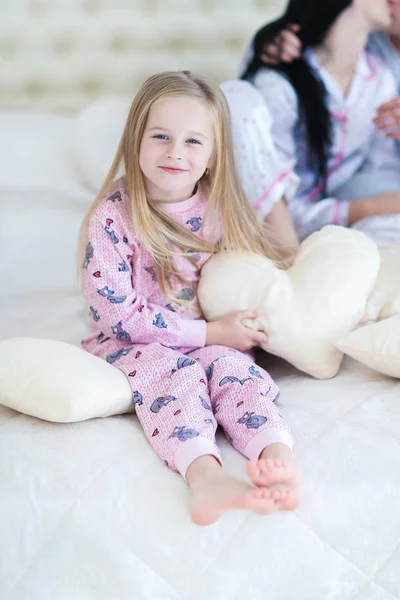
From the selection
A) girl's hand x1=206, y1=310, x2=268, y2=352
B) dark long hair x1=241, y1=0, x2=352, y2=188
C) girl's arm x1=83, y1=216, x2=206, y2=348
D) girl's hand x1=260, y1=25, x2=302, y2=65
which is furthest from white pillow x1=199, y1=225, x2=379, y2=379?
girl's hand x1=260, y1=25, x2=302, y2=65

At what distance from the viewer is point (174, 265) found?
52.7 inches

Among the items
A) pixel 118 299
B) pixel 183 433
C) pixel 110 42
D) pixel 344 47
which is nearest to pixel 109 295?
pixel 118 299

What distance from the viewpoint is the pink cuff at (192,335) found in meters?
1.31

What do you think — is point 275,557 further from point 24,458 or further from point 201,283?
point 201,283

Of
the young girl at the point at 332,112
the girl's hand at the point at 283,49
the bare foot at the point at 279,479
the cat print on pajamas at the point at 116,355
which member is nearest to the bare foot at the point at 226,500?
the bare foot at the point at 279,479

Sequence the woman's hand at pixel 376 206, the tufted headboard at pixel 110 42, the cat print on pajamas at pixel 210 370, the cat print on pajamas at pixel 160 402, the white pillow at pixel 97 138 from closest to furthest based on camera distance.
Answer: the cat print on pajamas at pixel 160 402 → the cat print on pajamas at pixel 210 370 → the woman's hand at pixel 376 206 → the white pillow at pixel 97 138 → the tufted headboard at pixel 110 42

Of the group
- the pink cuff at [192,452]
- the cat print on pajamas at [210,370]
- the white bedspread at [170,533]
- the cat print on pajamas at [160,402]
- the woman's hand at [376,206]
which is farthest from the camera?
the woman's hand at [376,206]

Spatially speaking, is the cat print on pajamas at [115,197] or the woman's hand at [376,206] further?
the woman's hand at [376,206]

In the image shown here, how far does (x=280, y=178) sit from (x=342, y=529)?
0.90 m

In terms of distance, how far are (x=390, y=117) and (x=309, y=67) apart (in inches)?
9.1

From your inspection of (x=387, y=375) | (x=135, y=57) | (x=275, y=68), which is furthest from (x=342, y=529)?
(x=135, y=57)

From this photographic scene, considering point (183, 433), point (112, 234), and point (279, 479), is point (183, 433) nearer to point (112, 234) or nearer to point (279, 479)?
point (279, 479)

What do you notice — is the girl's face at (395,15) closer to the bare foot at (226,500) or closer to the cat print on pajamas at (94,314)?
the cat print on pajamas at (94,314)

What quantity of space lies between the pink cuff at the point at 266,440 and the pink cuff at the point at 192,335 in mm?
315
